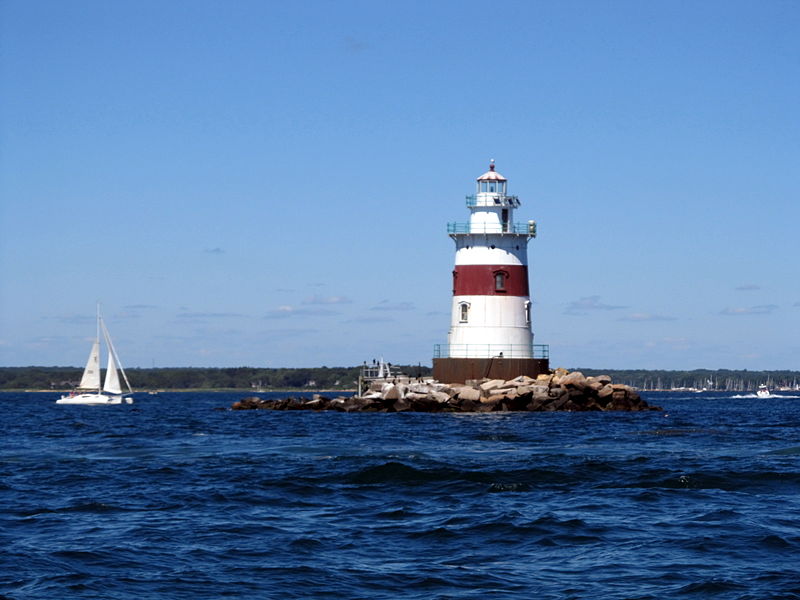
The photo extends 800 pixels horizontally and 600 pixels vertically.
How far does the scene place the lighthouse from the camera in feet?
183

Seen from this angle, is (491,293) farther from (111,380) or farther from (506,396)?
(111,380)

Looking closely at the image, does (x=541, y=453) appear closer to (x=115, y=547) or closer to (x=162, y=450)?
(x=162, y=450)

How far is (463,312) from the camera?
5603cm

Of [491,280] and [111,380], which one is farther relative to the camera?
[111,380]

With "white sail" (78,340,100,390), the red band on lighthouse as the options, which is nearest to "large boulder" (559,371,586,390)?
the red band on lighthouse

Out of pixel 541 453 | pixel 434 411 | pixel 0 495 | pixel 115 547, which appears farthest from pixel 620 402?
pixel 115 547

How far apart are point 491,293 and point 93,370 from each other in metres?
51.1

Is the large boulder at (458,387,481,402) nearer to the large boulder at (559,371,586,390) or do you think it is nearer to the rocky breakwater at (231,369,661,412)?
the rocky breakwater at (231,369,661,412)

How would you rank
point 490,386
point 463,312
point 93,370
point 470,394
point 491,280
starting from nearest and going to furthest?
point 470,394 → point 490,386 → point 491,280 → point 463,312 → point 93,370

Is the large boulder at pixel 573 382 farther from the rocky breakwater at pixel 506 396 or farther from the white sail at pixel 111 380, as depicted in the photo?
the white sail at pixel 111 380

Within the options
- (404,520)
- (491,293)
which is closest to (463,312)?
(491,293)

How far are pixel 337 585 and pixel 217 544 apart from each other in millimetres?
3147

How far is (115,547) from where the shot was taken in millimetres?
16906

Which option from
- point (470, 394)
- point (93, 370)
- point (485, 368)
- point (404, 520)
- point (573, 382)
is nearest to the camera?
point (404, 520)
